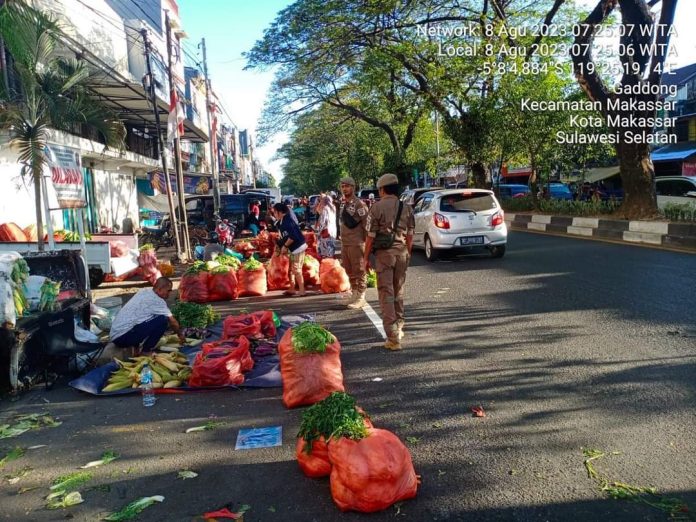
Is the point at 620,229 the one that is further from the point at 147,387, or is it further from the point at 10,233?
the point at 10,233

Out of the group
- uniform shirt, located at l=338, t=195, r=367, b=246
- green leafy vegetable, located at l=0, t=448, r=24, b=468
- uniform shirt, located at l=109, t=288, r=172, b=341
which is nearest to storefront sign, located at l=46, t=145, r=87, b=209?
uniform shirt, located at l=109, t=288, r=172, b=341

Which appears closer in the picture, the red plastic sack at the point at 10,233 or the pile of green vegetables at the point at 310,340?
the pile of green vegetables at the point at 310,340

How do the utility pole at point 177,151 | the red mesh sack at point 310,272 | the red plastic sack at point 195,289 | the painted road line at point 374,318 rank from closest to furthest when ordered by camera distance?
1. the painted road line at point 374,318
2. the red plastic sack at point 195,289
3. the red mesh sack at point 310,272
4. the utility pole at point 177,151

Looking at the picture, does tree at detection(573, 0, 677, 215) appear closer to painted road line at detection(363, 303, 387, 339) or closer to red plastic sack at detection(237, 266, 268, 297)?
painted road line at detection(363, 303, 387, 339)

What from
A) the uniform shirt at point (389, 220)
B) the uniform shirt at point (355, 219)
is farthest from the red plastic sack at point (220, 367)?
the uniform shirt at point (355, 219)

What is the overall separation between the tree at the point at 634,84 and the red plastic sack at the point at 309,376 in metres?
13.1

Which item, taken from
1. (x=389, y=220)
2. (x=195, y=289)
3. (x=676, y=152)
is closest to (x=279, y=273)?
(x=195, y=289)

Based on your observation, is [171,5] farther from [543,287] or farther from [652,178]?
[543,287]

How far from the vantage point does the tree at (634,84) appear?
571 inches

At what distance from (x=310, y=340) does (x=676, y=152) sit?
111 ft

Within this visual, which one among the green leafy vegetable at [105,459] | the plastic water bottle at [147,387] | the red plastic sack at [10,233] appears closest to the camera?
the green leafy vegetable at [105,459]

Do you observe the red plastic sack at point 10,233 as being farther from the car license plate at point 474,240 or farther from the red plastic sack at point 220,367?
the car license plate at point 474,240

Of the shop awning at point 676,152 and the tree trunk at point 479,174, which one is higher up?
the shop awning at point 676,152

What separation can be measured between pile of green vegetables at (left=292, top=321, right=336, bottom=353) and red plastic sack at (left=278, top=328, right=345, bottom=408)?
37mm
